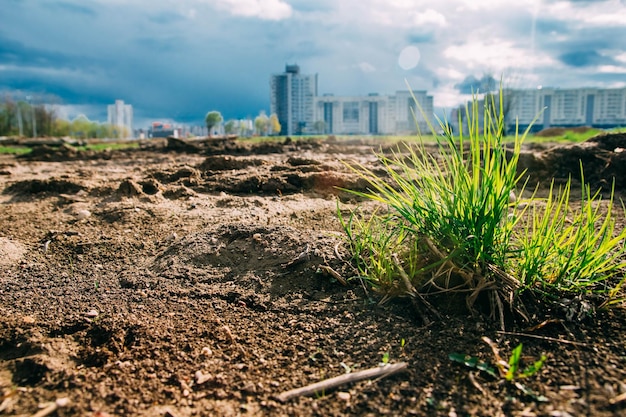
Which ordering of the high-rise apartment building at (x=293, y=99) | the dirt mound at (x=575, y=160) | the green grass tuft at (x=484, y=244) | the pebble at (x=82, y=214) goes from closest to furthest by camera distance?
the green grass tuft at (x=484, y=244) → the pebble at (x=82, y=214) → the dirt mound at (x=575, y=160) → the high-rise apartment building at (x=293, y=99)

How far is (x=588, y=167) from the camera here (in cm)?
550

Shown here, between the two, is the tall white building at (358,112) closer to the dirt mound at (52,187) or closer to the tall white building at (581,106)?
the tall white building at (581,106)

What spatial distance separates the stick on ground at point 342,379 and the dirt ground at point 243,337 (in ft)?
0.05

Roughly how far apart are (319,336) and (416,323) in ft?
1.23

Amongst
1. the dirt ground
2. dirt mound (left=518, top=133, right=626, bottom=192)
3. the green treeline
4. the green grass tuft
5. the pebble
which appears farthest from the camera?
the green treeline

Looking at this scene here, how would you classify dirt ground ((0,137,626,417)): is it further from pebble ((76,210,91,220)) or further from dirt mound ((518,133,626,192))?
dirt mound ((518,133,626,192))

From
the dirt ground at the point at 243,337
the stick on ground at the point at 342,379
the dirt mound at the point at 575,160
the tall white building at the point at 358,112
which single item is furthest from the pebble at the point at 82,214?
the tall white building at the point at 358,112

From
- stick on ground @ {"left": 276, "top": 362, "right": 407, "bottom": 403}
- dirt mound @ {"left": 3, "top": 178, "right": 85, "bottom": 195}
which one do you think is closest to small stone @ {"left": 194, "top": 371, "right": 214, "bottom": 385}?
stick on ground @ {"left": 276, "top": 362, "right": 407, "bottom": 403}

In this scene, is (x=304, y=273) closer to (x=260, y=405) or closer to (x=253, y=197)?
(x=260, y=405)

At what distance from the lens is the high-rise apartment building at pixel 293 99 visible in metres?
125

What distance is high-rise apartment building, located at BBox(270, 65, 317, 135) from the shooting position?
125 meters

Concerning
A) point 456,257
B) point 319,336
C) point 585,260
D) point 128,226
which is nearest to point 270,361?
point 319,336

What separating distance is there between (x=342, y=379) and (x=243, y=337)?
1.69 ft

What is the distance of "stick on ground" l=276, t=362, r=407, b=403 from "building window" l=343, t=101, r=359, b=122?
13107cm
